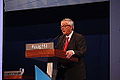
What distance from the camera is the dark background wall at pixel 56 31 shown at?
3996mm

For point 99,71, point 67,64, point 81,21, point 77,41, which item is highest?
point 81,21

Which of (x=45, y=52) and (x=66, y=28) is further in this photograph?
(x=66, y=28)

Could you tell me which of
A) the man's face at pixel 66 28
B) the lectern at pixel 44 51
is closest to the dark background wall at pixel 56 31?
the man's face at pixel 66 28

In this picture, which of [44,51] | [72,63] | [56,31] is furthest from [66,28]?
[56,31]

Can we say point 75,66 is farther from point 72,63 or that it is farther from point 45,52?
point 45,52

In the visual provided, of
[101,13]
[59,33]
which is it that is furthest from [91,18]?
[59,33]

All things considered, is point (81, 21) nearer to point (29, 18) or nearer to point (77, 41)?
point (29, 18)

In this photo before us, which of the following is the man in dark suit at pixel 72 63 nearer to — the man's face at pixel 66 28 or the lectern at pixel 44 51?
the man's face at pixel 66 28

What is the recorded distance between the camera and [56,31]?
440cm

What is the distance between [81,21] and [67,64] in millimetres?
1894

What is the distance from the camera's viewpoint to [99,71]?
4.00 m

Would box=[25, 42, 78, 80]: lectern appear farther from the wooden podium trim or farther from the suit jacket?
the suit jacket

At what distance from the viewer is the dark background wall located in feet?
13.1

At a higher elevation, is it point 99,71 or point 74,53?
point 74,53
